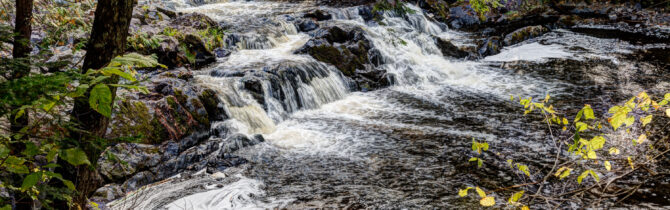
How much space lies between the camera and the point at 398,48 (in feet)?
47.4

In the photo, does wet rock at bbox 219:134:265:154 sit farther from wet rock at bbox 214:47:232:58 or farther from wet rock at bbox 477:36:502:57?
Answer: wet rock at bbox 477:36:502:57

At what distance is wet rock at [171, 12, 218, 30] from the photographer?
13.1 meters

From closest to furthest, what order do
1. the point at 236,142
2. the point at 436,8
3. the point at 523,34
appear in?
the point at 236,142 → the point at 523,34 → the point at 436,8

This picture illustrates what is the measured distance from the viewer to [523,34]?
16.9 meters

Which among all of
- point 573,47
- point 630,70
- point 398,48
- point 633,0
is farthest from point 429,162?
point 633,0

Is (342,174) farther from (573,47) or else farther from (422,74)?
(573,47)

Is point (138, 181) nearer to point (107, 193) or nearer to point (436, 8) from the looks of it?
point (107, 193)

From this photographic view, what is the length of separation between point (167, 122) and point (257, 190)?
265 cm

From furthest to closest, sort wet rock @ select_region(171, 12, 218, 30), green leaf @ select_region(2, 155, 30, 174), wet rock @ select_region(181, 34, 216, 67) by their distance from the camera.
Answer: wet rock @ select_region(171, 12, 218, 30), wet rock @ select_region(181, 34, 216, 67), green leaf @ select_region(2, 155, 30, 174)

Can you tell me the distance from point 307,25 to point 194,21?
4239 mm

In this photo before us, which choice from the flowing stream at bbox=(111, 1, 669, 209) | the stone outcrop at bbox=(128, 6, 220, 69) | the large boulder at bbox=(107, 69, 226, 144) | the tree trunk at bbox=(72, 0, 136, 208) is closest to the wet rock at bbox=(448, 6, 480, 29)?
the flowing stream at bbox=(111, 1, 669, 209)

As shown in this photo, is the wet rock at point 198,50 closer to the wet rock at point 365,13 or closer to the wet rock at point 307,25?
the wet rock at point 307,25

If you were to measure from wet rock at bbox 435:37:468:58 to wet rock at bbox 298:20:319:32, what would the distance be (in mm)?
4869

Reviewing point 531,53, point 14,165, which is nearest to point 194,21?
point 14,165
